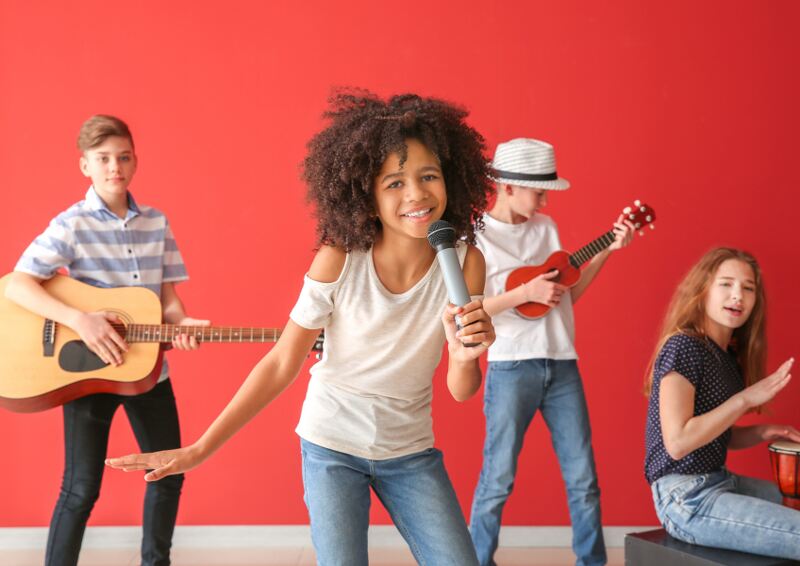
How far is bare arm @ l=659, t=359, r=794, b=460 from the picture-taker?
6.98 feet

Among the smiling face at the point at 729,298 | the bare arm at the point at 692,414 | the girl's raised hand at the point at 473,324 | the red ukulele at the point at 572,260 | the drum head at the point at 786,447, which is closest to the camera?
the girl's raised hand at the point at 473,324

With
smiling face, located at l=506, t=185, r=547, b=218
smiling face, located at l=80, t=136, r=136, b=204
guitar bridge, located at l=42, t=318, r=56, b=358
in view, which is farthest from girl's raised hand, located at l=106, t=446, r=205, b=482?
smiling face, located at l=506, t=185, r=547, b=218

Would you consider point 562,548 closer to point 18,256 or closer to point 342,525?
point 342,525

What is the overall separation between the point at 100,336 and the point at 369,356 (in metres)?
1.12

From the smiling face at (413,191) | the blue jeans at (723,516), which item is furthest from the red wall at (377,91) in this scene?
the smiling face at (413,191)

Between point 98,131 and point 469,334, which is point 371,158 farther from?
point 98,131

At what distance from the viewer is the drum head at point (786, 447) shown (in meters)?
2.23

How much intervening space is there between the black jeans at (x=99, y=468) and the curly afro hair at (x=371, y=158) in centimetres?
113

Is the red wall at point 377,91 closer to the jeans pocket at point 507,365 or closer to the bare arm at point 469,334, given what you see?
the jeans pocket at point 507,365

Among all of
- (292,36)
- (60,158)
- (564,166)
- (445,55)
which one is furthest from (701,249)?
(60,158)

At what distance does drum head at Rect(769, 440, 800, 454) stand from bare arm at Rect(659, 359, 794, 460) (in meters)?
0.19

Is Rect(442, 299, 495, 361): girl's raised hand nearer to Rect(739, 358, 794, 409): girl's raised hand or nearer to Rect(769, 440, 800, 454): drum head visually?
Rect(739, 358, 794, 409): girl's raised hand

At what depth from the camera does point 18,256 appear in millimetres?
3264

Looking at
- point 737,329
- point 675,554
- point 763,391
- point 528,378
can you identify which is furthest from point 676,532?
point 528,378
